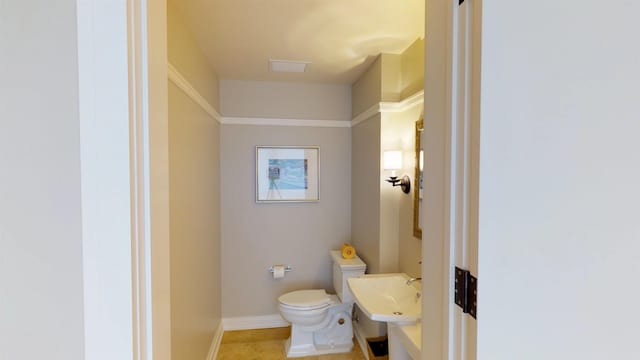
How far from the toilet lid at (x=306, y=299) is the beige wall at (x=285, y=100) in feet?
5.61

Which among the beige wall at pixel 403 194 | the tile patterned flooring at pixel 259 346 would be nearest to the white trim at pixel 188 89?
the beige wall at pixel 403 194

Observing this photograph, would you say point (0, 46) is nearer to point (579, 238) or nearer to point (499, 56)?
point (499, 56)

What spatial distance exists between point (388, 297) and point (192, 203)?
4.60 feet

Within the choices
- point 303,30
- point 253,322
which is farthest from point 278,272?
point 303,30

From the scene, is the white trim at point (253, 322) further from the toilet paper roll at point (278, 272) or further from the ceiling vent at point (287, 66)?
the ceiling vent at point (287, 66)

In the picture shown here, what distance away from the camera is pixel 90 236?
585 mm

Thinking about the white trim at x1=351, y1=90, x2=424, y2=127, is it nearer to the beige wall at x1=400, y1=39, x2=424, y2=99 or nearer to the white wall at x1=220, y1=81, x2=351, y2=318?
the beige wall at x1=400, y1=39, x2=424, y2=99

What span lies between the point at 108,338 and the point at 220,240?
2604mm

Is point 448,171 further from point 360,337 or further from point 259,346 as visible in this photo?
point 259,346

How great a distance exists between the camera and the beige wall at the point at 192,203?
1639 millimetres

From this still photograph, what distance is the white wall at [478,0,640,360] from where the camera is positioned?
0.71 metres

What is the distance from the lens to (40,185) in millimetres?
591

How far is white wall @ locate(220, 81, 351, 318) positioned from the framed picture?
66 mm

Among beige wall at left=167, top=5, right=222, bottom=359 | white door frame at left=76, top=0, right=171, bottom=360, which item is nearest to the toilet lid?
beige wall at left=167, top=5, right=222, bottom=359
